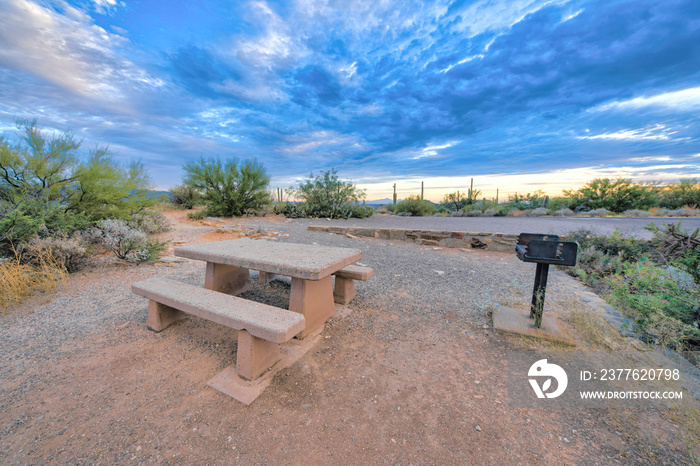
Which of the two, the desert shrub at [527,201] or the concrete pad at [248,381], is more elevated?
the desert shrub at [527,201]

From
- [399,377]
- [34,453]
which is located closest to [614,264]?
[399,377]

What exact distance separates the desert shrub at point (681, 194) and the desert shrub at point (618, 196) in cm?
90

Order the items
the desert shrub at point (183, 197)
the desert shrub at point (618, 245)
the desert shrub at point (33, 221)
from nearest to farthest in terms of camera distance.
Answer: the desert shrub at point (33, 221)
the desert shrub at point (618, 245)
the desert shrub at point (183, 197)

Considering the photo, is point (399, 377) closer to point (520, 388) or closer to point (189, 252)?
point (520, 388)

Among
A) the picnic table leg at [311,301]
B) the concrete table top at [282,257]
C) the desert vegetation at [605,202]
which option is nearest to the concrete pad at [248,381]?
the picnic table leg at [311,301]

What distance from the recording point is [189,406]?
63.3 inches

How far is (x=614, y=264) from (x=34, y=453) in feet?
20.0

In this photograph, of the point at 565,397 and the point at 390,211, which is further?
the point at 390,211

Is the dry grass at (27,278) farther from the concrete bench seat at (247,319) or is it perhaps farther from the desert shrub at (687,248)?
the desert shrub at (687,248)

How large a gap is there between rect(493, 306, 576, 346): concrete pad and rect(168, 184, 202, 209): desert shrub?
14.8m

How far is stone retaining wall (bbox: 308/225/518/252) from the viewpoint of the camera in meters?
5.57

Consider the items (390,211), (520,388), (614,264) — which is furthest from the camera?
(390,211)

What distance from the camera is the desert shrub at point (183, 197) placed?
13789 mm

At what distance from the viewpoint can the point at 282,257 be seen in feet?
7.93
